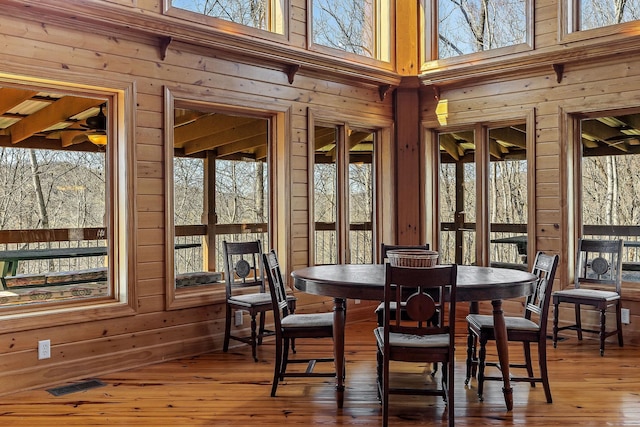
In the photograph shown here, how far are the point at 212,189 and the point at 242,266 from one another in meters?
0.74

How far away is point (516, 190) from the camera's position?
19.6 feet

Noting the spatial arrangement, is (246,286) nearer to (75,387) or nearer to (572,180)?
(75,387)

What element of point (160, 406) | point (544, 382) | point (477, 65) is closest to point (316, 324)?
point (160, 406)

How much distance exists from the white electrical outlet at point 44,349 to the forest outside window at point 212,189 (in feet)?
3.16

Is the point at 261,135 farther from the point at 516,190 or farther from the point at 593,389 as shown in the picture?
the point at 593,389

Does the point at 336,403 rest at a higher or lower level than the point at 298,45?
lower

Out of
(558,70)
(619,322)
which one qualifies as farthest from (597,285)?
(558,70)

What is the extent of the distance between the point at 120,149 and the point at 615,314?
4.45 metres

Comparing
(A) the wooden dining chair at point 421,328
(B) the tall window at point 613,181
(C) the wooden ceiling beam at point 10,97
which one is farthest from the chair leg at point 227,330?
(B) the tall window at point 613,181

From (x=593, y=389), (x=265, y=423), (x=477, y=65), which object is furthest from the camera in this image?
(x=477, y=65)

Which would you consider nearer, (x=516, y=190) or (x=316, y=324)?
(x=316, y=324)

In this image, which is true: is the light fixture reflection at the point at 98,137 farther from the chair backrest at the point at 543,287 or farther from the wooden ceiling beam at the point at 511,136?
the wooden ceiling beam at the point at 511,136

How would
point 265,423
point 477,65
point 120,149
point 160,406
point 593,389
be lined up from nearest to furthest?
point 265,423 → point 160,406 → point 593,389 → point 120,149 → point 477,65

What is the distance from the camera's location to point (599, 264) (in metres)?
5.28
